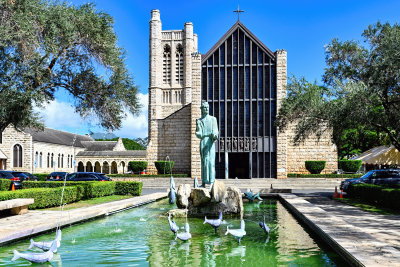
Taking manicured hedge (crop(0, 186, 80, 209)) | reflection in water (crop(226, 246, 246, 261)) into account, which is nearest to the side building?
manicured hedge (crop(0, 186, 80, 209))

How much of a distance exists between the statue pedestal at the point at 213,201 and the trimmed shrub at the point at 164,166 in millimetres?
25415

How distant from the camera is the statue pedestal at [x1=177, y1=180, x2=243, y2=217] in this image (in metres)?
12.1

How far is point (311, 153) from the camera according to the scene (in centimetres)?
3709

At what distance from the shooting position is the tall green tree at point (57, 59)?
13617 mm

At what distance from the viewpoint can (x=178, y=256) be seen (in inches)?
272

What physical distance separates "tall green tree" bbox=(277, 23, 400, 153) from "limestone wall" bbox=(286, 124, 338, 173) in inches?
648

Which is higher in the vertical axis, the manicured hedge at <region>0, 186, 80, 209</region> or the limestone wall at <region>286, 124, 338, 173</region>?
the limestone wall at <region>286, 124, 338, 173</region>

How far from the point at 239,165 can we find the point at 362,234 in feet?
103

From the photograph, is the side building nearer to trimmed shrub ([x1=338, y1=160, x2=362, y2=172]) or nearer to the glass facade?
the glass facade

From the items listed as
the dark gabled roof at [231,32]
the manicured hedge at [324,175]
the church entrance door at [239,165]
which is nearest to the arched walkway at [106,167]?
the church entrance door at [239,165]

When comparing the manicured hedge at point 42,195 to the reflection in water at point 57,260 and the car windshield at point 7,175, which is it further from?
the car windshield at point 7,175

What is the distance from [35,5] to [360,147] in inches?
1790

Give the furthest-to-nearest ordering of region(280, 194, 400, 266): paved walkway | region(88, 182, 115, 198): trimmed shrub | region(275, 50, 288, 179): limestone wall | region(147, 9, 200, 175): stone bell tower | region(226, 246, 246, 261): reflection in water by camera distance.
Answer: region(147, 9, 200, 175): stone bell tower → region(275, 50, 288, 179): limestone wall → region(88, 182, 115, 198): trimmed shrub → region(226, 246, 246, 261): reflection in water → region(280, 194, 400, 266): paved walkway

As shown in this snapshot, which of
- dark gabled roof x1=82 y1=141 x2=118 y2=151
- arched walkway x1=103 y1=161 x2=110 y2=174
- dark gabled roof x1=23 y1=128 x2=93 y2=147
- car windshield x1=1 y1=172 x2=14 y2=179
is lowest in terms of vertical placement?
arched walkway x1=103 y1=161 x2=110 y2=174
